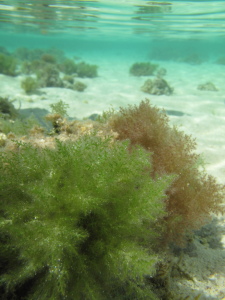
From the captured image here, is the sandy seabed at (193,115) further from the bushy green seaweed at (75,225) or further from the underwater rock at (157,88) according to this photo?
the bushy green seaweed at (75,225)

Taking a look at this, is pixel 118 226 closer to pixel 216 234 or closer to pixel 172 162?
pixel 172 162

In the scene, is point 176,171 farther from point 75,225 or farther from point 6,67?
point 6,67

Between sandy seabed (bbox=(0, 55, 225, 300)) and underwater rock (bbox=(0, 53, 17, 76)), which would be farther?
underwater rock (bbox=(0, 53, 17, 76))

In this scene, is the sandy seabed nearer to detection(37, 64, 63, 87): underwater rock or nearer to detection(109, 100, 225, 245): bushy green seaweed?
detection(109, 100, 225, 245): bushy green seaweed

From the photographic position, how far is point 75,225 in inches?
77.5

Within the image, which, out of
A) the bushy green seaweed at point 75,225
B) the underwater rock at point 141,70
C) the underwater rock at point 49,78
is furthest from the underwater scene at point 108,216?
the underwater rock at point 141,70

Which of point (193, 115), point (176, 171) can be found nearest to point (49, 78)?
point (193, 115)

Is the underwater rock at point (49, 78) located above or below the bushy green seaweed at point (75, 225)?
below

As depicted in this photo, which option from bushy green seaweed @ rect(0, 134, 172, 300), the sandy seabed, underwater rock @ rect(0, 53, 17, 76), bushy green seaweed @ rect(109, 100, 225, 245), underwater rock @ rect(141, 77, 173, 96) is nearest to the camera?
bushy green seaweed @ rect(0, 134, 172, 300)

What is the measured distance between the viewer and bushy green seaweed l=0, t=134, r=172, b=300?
5.96ft

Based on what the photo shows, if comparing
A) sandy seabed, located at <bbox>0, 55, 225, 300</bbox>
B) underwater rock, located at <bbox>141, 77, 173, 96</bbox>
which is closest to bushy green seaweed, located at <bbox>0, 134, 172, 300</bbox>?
sandy seabed, located at <bbox>0, 55, 225, 300</bbox>

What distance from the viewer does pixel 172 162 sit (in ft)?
10.1

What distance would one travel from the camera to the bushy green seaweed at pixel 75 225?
182 cm

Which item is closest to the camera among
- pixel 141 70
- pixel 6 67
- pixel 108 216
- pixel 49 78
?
pixel 108 216
